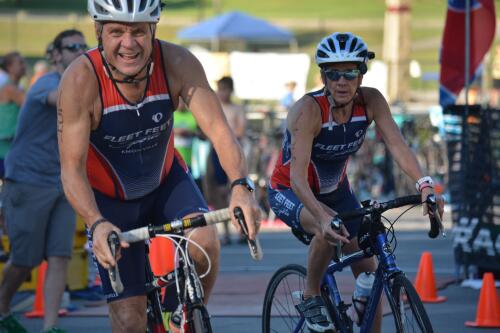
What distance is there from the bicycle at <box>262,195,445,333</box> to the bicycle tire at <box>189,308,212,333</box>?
1068 mm

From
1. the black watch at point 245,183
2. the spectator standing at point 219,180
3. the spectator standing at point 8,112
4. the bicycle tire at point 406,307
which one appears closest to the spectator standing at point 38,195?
the spectator standing at point 8,112

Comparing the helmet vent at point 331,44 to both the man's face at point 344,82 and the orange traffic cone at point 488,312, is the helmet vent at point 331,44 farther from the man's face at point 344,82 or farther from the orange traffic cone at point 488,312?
the orange traffic cone at point 488,312

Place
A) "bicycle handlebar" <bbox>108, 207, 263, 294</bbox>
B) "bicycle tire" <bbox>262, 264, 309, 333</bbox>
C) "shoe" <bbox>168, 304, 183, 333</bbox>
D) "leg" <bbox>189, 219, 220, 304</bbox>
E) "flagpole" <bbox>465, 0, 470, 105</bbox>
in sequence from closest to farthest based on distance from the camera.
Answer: "bicycle handlebar" <bbox>108, 207, 263, 294</bbox> < "shoe" <bbox>168, 304, 183, 333</bbox> < "leg" <bbox>189, 219, 220, 304</bbox> < "bicycle tire" <bbox>262, 264, 309, 333</bbox> < "flagpole" <bbox>465, 0, 470, 105</bbox>

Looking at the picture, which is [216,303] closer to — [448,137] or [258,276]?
[258,276]

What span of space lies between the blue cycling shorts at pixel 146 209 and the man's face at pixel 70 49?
2798mm

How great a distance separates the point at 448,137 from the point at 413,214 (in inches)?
287

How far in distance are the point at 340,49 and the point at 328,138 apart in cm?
50

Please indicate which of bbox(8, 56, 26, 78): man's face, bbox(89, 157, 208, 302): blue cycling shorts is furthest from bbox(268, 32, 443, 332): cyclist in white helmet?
bbox(8, 56, 26, 78): man's face

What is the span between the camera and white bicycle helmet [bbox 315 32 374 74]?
714 cm

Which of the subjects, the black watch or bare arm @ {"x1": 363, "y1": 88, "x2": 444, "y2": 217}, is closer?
the black watch

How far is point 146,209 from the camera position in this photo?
6.23m

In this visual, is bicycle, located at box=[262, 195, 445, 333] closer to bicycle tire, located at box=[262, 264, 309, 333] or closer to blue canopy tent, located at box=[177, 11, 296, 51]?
bicycle tire, located at box=[262, 264, 309, 333]

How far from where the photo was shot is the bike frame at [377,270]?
6.40 meters

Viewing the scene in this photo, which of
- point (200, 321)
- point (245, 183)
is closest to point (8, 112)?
point (200, 321)
